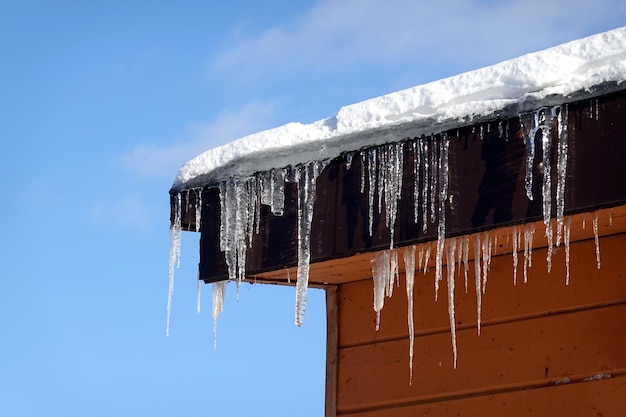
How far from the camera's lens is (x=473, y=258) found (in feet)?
14.4

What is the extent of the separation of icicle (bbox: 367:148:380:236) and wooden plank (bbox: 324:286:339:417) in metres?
1.11

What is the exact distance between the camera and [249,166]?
416 centimetres

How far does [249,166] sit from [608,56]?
1590mm

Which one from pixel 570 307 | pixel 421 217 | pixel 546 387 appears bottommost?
pixel 546 387

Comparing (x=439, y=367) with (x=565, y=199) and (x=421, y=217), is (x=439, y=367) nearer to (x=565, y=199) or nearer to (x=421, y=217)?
(x=421, y=217)

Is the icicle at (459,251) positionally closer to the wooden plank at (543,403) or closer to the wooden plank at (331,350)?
the wooden plank at (543,403)

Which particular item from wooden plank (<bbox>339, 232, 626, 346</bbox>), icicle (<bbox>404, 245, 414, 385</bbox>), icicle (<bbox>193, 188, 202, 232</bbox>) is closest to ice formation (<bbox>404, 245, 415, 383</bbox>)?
icicle (<bbox>404, 245, 414, 385</bbox>)

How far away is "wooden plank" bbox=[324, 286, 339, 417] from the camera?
15.6 ft

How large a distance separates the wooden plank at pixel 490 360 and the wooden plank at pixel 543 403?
0.10ft

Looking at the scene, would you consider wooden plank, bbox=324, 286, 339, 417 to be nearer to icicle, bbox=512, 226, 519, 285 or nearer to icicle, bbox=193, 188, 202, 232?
icicle, bbox=193, 188, 202, 232

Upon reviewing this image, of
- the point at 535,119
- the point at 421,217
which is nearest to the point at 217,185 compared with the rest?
the point at 421,217

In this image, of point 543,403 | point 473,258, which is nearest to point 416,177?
point 473,258

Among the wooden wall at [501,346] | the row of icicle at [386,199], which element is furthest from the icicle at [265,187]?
the wooden wall at [501,346]

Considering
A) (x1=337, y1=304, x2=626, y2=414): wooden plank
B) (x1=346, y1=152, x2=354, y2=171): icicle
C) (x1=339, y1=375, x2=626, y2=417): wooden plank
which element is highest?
(x1=346, y1=152, x2=354, y2=171): icicle
